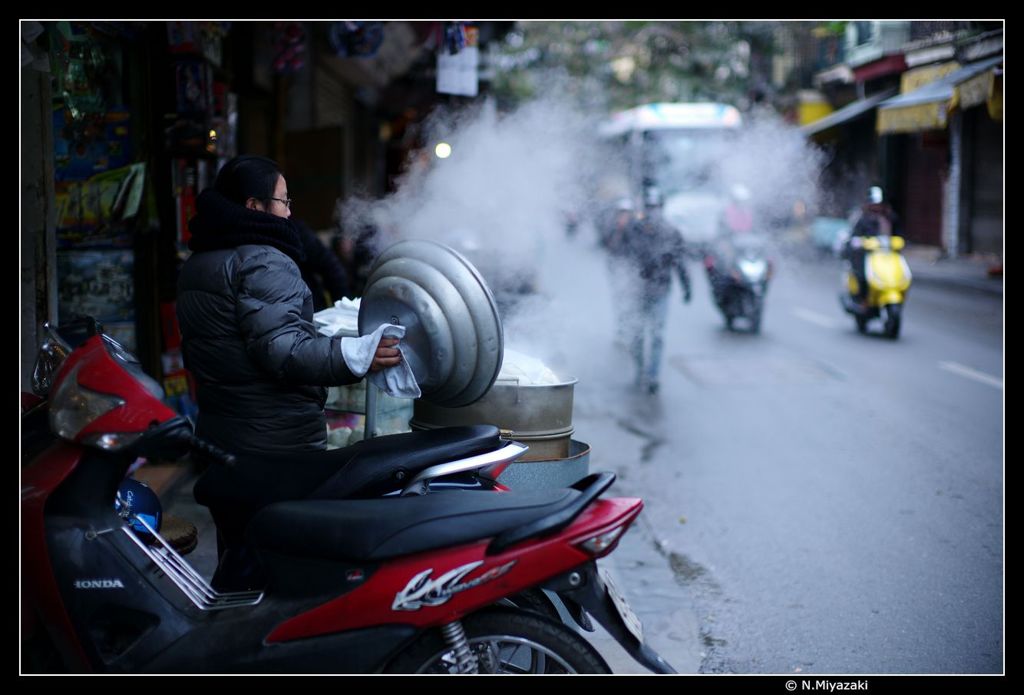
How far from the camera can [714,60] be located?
1388 inches

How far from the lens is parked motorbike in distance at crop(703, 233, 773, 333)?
44.2ft

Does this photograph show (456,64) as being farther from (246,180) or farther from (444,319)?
(444,319)

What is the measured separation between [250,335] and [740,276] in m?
11.0

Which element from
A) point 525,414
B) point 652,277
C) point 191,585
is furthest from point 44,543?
point 652,277

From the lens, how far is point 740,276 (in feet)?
44.1

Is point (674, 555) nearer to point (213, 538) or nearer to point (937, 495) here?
point (937, 495)

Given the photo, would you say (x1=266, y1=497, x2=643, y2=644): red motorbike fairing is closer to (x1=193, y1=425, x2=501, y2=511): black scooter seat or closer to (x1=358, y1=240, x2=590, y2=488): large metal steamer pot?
(x1=193, y1=425, x2=501, y2=511): black scooter seat

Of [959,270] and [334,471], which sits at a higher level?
[334,471]

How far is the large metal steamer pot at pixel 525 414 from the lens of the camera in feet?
12.6

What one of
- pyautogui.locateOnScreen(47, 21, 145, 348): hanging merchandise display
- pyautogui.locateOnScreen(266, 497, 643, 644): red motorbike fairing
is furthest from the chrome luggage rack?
pyautogui.locateOnScreen(47, 21, 145, 348): hanging merchandise display

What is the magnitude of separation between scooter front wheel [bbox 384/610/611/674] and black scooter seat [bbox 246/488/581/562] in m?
0.23

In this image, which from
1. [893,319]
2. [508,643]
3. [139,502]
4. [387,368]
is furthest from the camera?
[893,319]

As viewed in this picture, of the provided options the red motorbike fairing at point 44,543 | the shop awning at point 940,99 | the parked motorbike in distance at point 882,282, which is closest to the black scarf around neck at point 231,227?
the red motorbike fairing at point 44,543
